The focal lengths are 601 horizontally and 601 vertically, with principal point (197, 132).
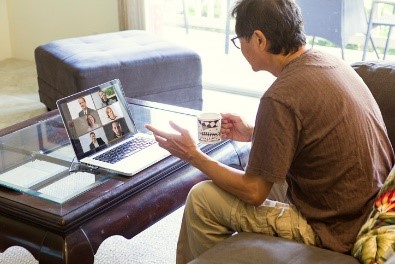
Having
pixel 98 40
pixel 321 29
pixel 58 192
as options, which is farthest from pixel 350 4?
pixel 58 192

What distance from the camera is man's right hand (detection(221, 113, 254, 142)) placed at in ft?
6.81

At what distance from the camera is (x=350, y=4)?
3865 mm

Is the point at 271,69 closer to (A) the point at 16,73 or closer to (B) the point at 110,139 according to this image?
(B) the point at 110,139

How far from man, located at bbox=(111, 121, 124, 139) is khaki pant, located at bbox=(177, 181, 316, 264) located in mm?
508

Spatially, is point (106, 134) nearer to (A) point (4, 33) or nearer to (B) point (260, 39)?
(B) point (260, 39)

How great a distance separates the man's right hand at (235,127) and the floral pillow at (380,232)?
58 centimetres

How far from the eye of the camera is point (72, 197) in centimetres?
184

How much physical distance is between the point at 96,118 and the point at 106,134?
8 centimetres

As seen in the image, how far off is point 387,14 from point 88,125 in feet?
8.35

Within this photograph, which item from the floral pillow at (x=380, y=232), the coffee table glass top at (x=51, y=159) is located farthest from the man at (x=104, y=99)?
the floral pillow at (x=380, y=232)

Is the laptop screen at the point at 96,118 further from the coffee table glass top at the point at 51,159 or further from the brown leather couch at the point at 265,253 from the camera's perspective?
the brown leather couch at the point at 265,253

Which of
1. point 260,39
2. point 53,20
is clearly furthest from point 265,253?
point 53,20

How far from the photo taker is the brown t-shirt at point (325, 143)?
1.58 metres

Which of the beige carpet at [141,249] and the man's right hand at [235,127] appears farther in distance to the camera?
the beige carpet at [141,249]
